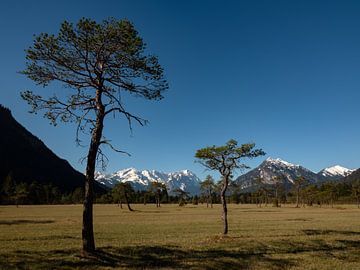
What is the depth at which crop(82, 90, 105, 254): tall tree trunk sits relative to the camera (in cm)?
1869

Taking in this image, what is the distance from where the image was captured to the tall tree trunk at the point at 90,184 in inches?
736

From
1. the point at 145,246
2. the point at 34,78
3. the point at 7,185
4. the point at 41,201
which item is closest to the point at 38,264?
the point at 145,246

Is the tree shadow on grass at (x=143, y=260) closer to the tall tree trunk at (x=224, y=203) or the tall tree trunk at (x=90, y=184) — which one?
the tall tree trunk at (x=90, y=184)

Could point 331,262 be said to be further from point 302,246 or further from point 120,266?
point 120,266

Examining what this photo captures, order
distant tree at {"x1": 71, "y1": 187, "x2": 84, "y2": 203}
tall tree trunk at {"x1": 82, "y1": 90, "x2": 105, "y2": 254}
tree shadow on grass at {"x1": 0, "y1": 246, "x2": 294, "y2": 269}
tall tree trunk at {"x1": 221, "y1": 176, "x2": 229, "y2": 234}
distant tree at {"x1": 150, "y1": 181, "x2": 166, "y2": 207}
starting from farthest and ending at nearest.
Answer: distant tree at {"x1": 71, "y1": 187, "x2": 84, "y2": 203} → distant tree at {"x1": 150, "y1": 181, "x2": 166, "y2": 207} → tall tree trunk at {"x1": 221, "y1": 176, "x2": 229, "y2": 234} → tall tree trunk at {"x1": 82, "y1": 90, "x2": 105, "y2": 254} → tree shadow on grass at {"x1": 0, "y1": 246, "x2": 294, "y2": 269}

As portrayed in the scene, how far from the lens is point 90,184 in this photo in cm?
1902

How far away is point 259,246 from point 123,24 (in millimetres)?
17545

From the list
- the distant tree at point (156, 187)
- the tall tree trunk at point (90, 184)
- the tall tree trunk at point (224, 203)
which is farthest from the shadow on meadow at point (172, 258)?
the distant tree at point (156, 187)

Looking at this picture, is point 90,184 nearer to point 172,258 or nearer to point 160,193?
point 172,258

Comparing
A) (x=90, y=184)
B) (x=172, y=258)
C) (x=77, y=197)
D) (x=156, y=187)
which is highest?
(x=156, y=187)

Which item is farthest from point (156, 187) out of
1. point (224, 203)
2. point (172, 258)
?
point (172, 258)

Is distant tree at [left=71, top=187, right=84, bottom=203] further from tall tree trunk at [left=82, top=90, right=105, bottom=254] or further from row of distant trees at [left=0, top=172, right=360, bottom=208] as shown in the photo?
tall tree trunk at [left=82, top=90, right=105, bottom=254]

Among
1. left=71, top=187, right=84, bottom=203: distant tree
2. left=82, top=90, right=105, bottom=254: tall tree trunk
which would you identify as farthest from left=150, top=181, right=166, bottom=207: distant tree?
left=82, top=90, right=105, bottom=254: tall tree trunk

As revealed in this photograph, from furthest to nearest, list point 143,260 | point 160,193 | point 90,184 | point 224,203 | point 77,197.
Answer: point 77,197, point 160,193, point 224,203, point 143,260, point 90,184
